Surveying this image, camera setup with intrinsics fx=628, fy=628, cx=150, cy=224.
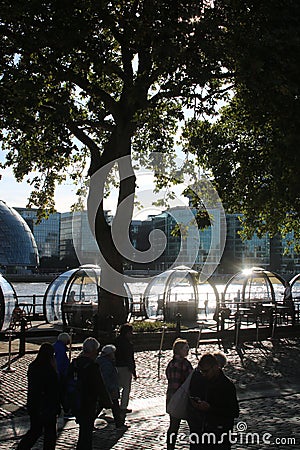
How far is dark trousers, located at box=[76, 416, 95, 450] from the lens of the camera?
25.9 feet

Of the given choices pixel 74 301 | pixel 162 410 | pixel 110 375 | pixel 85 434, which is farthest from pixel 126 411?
pixel 74 301

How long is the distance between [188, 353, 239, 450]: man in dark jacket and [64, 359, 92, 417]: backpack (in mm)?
1755

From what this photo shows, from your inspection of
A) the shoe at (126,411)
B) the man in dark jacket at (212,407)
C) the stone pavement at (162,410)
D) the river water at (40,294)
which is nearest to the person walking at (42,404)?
the stone pavement at (162,410)

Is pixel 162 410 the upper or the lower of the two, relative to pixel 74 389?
lower

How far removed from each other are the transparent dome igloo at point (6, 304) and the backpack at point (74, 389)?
14.3 metres

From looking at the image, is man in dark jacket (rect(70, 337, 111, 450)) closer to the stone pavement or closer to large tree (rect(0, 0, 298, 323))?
the stone pavement

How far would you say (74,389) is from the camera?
8.26m

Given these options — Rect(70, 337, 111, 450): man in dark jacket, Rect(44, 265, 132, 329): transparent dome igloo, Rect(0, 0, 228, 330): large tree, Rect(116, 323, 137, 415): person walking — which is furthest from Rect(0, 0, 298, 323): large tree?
Rect(70, 337, 111, 450): man in dark jacket

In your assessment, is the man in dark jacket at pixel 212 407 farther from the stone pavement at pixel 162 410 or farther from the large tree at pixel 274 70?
the large tree at pixel 274 70

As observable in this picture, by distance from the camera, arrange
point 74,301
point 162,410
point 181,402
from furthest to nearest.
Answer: point 74,301 < point 162,410 < point 181,402

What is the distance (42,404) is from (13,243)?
5312 inches

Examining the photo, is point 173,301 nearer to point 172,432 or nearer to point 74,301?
point 74,301

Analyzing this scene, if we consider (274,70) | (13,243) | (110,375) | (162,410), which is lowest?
(162,410)

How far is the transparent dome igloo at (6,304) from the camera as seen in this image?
2258 centimetres
